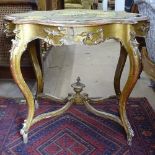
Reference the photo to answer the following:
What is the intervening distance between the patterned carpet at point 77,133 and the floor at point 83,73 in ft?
0.85

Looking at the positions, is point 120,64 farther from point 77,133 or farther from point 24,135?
point 24,135

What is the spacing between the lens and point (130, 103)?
218cm

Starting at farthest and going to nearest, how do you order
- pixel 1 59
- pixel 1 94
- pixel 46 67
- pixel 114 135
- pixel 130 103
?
pixel 46 67, pixel 1 59, pixel 1 94, pixel 130 103, pixel 114 135

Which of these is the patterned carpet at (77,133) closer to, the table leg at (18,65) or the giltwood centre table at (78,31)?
the table leg at (18,65)

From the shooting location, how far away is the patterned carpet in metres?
1.61

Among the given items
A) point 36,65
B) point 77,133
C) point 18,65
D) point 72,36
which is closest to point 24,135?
point 77,133

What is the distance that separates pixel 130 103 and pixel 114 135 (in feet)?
1.60

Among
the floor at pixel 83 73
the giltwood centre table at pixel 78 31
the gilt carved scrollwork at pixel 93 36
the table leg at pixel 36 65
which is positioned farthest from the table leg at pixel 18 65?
the floor at pixel 83 73

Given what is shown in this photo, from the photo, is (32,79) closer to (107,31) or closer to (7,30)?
(7,30)

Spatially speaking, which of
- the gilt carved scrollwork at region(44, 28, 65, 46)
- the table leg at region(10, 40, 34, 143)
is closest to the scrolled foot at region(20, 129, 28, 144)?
the table leg at region(10, 40, 34, 143)

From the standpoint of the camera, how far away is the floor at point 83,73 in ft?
8.06

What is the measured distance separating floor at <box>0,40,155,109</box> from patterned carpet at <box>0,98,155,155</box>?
0.85 ft

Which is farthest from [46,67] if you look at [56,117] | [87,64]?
[56,117]

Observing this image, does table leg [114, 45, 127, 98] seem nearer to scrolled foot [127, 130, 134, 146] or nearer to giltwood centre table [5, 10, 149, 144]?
giltwood centre table [5, 10, 149, 144]
